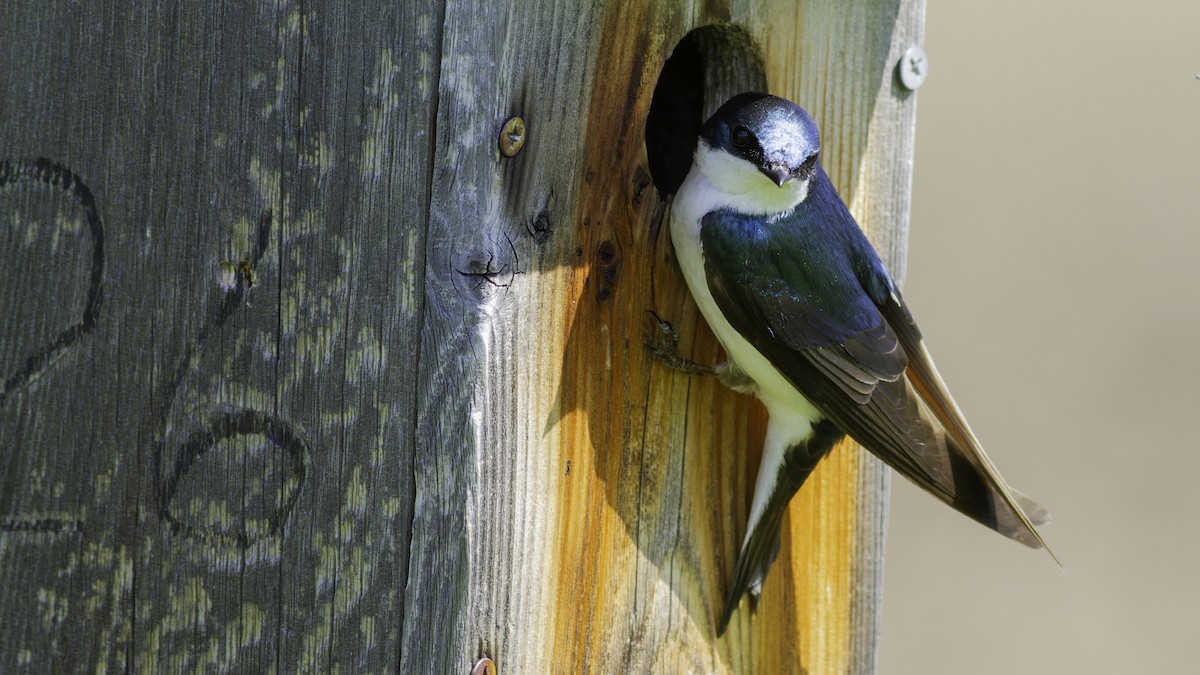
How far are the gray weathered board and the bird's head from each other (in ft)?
1.11

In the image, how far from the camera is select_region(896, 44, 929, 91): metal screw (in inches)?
92.7

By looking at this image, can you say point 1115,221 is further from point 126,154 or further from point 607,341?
point 126,154

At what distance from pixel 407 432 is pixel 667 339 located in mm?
589

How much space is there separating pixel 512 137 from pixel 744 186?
2.29 ft

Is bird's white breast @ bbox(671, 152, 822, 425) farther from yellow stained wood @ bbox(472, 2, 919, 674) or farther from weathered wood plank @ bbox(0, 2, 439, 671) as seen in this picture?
weathered wood plank @ bbox(0, 2, 439, 671)

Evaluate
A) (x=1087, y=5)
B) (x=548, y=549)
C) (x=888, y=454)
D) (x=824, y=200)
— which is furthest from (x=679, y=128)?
(x=1087, y=5)

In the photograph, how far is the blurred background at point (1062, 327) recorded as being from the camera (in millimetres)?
4602

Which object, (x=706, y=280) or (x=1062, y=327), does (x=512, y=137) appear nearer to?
(x=706, y=280)

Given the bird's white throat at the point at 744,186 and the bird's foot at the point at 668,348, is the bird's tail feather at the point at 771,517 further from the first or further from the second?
the bird's white throat at the point at 744,186

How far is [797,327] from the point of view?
2.19 metres

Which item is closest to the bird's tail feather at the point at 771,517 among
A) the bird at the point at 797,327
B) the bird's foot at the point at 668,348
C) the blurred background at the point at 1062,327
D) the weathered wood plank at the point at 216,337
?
the bird at the point at 797,327

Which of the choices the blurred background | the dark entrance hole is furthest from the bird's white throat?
the blurred background

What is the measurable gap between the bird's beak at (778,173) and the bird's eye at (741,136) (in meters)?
0.05

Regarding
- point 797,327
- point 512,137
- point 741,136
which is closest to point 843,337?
point 797,327
